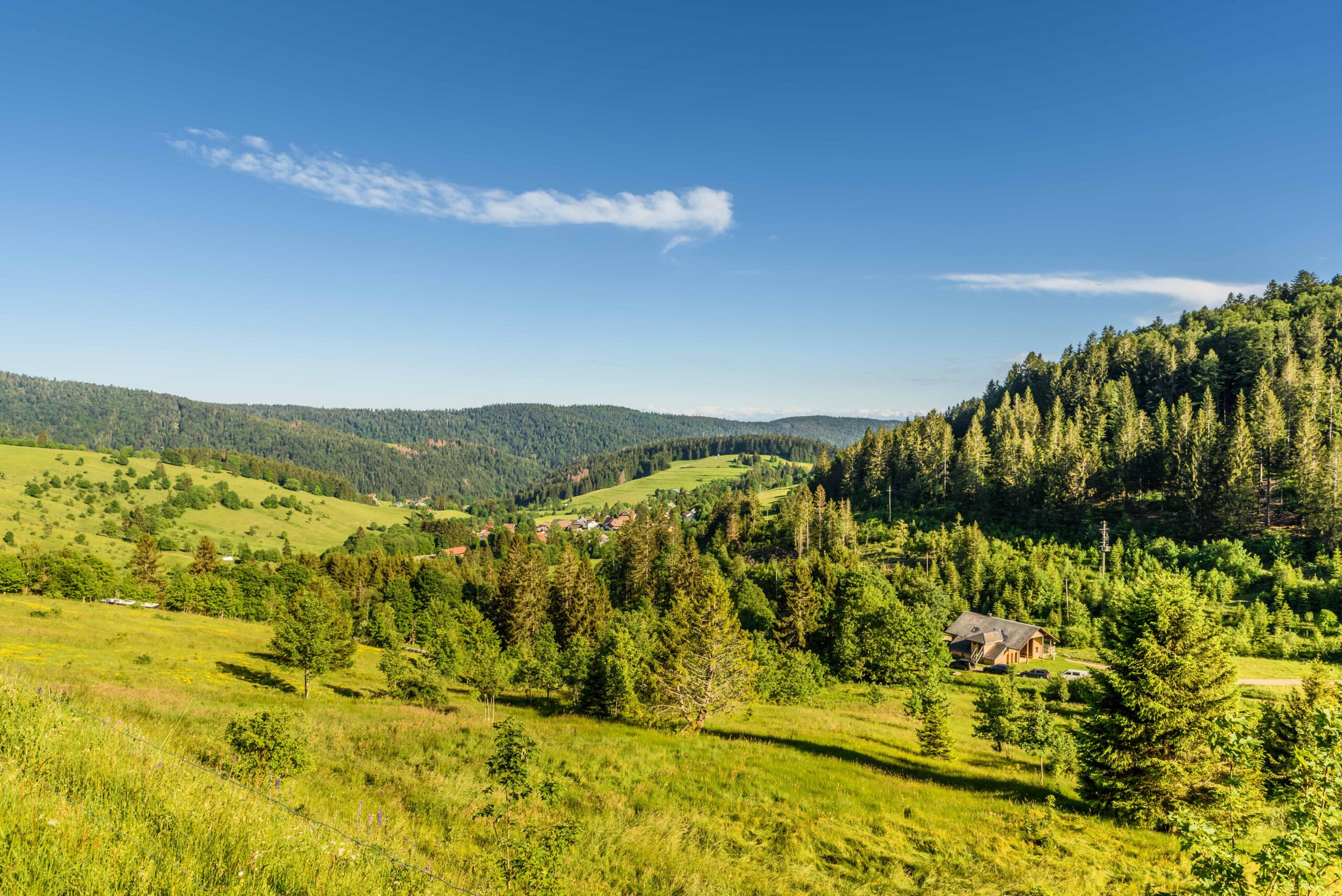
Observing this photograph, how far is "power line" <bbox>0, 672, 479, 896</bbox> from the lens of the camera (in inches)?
306

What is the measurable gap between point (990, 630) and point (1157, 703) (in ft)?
204

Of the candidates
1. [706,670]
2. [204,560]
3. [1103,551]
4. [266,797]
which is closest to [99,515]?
[204,560]

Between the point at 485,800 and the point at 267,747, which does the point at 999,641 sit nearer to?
the point at 485,800

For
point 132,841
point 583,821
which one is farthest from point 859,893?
point 132,841

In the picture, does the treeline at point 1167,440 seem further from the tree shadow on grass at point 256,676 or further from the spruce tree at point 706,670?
the tree shadow on grass at point 256,676

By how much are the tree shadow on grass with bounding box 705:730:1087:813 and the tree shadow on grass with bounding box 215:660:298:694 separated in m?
32.9

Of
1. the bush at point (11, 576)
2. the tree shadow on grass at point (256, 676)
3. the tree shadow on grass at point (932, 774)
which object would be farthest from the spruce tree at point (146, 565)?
the tree shadow on grass at point (932, 774)

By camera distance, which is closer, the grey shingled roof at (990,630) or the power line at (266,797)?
the power line at (266,797)

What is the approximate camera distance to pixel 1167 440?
95.2 metres

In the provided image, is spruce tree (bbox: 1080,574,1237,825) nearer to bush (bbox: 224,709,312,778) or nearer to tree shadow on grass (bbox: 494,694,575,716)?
bush (bbox: 224,709,312,778)

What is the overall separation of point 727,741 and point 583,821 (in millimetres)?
14665

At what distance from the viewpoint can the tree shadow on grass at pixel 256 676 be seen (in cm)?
4088

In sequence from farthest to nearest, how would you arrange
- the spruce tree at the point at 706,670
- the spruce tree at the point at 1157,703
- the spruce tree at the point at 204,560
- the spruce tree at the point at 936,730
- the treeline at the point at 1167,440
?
the spruce tree at the point at 204,560, the treeline at the point at 1167,440, the spruce tree at the point at 706,670, the spruce tree at the point at 936,730, the spruce tree at the point at 1157,703

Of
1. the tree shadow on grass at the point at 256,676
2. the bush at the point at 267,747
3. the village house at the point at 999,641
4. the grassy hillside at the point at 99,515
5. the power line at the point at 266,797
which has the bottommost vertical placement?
the grassy hillside at the point at 99,515
